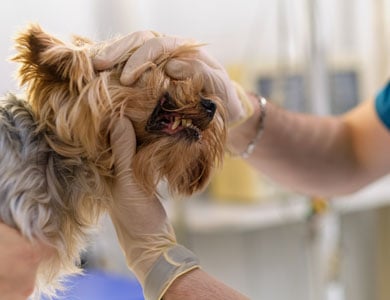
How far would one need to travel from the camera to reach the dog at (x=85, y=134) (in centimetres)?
68

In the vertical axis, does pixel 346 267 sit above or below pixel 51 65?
below

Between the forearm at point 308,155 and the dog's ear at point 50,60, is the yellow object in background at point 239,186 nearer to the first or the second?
the forearm at point 308,155

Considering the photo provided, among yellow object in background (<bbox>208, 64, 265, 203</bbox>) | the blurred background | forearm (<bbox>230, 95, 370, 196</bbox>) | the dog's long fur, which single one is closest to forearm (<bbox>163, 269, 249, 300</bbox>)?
the dog's long fur

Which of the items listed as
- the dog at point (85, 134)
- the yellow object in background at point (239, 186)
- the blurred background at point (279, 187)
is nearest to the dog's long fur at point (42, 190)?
the dog at point (85, 134)

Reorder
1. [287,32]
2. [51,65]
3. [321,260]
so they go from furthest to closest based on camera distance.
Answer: [287,32], [321,260], [51,65]

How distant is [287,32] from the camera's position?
7.14ft

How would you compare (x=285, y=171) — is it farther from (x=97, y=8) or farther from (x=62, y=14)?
(x=97, y=8)

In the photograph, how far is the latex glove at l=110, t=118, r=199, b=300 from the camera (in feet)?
2.29

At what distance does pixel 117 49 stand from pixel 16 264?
226 millimetres

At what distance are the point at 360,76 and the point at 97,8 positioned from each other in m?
0.94

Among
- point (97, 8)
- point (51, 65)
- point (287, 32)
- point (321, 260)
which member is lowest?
point (321, 260)

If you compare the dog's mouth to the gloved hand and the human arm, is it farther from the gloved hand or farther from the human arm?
the human arm

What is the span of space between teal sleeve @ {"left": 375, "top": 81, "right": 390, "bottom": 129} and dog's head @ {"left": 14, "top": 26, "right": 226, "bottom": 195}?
0.63 metres

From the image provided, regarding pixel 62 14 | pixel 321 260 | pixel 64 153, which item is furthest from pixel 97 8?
pixel 64 153
